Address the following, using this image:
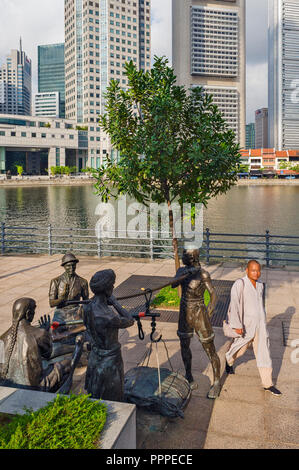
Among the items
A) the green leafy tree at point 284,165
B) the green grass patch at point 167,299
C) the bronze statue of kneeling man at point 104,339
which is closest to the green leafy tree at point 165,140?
the green grass patch at point 167,299

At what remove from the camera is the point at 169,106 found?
928cm

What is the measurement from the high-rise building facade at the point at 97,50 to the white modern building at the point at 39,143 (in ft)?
19.0

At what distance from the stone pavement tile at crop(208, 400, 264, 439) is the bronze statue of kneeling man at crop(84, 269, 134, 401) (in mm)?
1487

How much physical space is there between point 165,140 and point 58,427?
7.26m

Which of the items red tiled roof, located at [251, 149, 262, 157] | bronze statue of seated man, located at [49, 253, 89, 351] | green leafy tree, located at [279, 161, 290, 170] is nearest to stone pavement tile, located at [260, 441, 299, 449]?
bronze statue of seated man, located at [49, 253, 89, 351]

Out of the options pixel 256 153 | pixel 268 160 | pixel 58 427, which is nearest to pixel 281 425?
pixel 58 427

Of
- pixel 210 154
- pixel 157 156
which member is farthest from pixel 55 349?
pixel 210 154

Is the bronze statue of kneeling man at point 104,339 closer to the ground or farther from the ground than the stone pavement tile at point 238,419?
farther from the ground

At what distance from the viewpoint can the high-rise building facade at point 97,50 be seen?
5753 inches

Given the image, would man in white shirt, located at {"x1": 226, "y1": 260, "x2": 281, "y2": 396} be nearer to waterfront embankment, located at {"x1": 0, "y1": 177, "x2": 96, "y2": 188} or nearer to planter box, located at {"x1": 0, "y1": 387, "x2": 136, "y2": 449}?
planter box, located at {"x1": 0, "y1": 387, "x2": 136, "y2": 449}

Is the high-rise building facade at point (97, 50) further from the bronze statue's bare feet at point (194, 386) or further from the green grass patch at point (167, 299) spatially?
the bronze statue's bare feet at point (194, 386)

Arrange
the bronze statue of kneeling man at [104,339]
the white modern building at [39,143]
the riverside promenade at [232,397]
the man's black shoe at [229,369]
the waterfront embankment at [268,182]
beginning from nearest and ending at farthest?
the bronze statue of kneeling man at [104,339]
the riverside promenade at [232,397]
the man's black shoe at [229,369]
the white modern building at [39,143]
the waterfront embankment at [268,182]

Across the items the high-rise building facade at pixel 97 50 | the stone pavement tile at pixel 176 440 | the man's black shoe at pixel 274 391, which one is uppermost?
the high-rise building facade at pixel 97 50

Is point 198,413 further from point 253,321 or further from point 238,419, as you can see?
point 253,321
